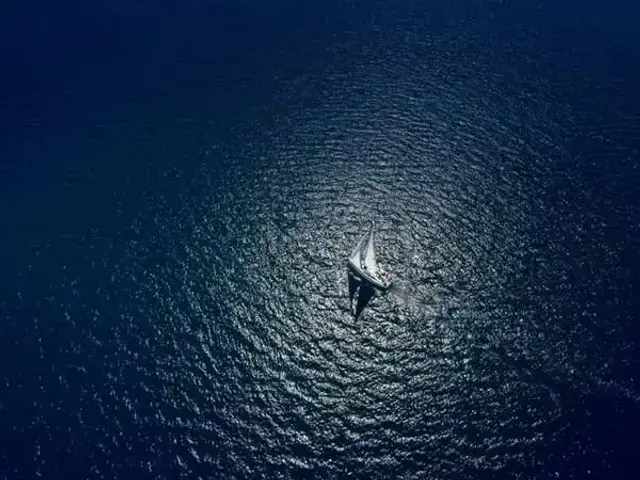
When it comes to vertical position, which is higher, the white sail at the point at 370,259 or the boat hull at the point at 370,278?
the white sail at the point at 370,259

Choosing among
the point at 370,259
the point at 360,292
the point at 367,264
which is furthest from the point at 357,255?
the point at 360,292

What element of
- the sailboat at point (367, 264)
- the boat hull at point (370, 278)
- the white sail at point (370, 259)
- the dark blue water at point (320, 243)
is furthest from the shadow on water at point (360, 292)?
the white sail at point (370, 259)

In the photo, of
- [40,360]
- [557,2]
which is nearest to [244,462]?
[40,360]

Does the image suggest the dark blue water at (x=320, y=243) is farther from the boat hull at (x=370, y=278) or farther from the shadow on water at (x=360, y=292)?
the boat hull at (x=370, y=278)

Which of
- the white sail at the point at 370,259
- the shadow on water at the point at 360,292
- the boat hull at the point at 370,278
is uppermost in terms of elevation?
the white sail at the point at 370,259

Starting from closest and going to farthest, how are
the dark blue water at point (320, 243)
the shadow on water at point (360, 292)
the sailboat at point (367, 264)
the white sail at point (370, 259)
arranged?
the dark blue water at point (320, 243), the shadow on water at point (360, 292), the sailboat at point (367, 264), the white sail at point (370, 259)

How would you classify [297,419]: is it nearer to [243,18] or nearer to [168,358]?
[168,358]
